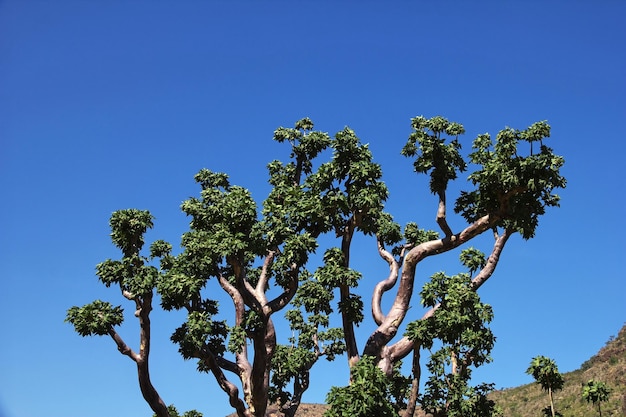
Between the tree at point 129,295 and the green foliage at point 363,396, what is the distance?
987 centimetres

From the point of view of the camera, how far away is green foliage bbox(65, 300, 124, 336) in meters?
30.1

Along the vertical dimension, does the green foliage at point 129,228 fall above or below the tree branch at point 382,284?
above

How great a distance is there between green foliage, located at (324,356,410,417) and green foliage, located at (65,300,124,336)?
456 inches

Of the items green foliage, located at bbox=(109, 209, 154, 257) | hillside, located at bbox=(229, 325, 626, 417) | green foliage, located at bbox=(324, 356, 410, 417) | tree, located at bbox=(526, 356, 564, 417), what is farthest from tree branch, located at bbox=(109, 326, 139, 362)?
Result: hillside, located at bbox=(229, 325, 626, 417)

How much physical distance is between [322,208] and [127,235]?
10.2m

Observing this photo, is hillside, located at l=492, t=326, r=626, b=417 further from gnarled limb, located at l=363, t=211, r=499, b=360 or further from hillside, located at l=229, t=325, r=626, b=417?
gnarled limb, located at l=363, t=211, r=499, b=360

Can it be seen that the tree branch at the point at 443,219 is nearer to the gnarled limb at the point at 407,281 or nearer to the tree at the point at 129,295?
the gnarled limb at the point at 407,281

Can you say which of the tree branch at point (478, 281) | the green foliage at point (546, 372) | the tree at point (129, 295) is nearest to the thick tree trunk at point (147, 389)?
the tree at point (129, 295)

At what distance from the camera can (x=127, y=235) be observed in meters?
32.1

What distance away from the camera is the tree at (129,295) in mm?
30141

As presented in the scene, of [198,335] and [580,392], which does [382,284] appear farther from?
[580,392]

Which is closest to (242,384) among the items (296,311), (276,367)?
(276,367)

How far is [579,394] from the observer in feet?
262

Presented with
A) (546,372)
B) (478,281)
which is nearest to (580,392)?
(546,372)
